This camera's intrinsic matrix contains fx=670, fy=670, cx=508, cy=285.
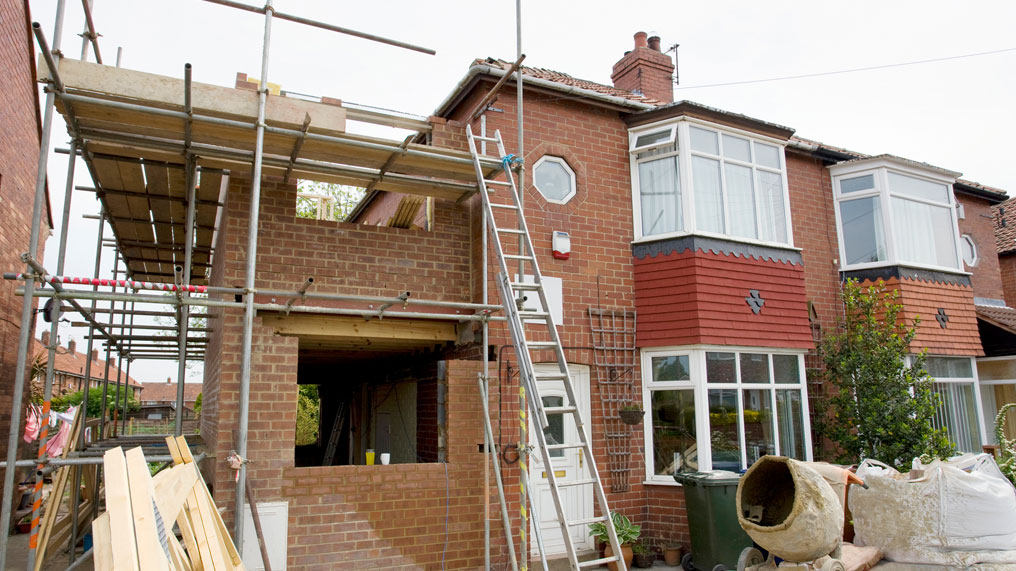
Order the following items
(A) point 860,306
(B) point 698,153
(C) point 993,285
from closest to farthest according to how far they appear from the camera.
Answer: (B) point 698,153 < (A) point 860,306 < (C) point 993,285

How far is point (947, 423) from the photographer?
11.4m

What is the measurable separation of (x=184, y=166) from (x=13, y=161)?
18.0ft

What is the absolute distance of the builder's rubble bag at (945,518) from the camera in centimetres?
623

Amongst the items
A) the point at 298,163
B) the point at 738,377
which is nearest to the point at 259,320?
the point at 298,163

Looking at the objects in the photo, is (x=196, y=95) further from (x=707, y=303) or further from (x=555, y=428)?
(x=707, y=303)

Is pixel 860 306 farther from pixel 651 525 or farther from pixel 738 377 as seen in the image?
pixel 651 525

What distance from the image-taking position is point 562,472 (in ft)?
27.5

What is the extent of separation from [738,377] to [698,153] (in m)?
3.18

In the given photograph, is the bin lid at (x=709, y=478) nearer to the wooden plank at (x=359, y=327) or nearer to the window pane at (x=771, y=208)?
the wooden plank at (x=359, y=327)

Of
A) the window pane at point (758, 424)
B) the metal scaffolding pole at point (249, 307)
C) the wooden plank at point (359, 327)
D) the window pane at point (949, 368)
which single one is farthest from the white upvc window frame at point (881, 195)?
the metal scaffolding pole at point (249, 307)

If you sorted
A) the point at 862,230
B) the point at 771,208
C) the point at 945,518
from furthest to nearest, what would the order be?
1. the point at 862,230
2. the point at 771,208
3. the point at 945,518

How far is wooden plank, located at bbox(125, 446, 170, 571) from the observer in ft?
7.45

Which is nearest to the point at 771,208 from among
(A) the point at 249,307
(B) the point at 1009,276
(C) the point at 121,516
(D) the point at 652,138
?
(D) the point at 652,138

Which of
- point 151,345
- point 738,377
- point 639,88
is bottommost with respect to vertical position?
point 738,377
